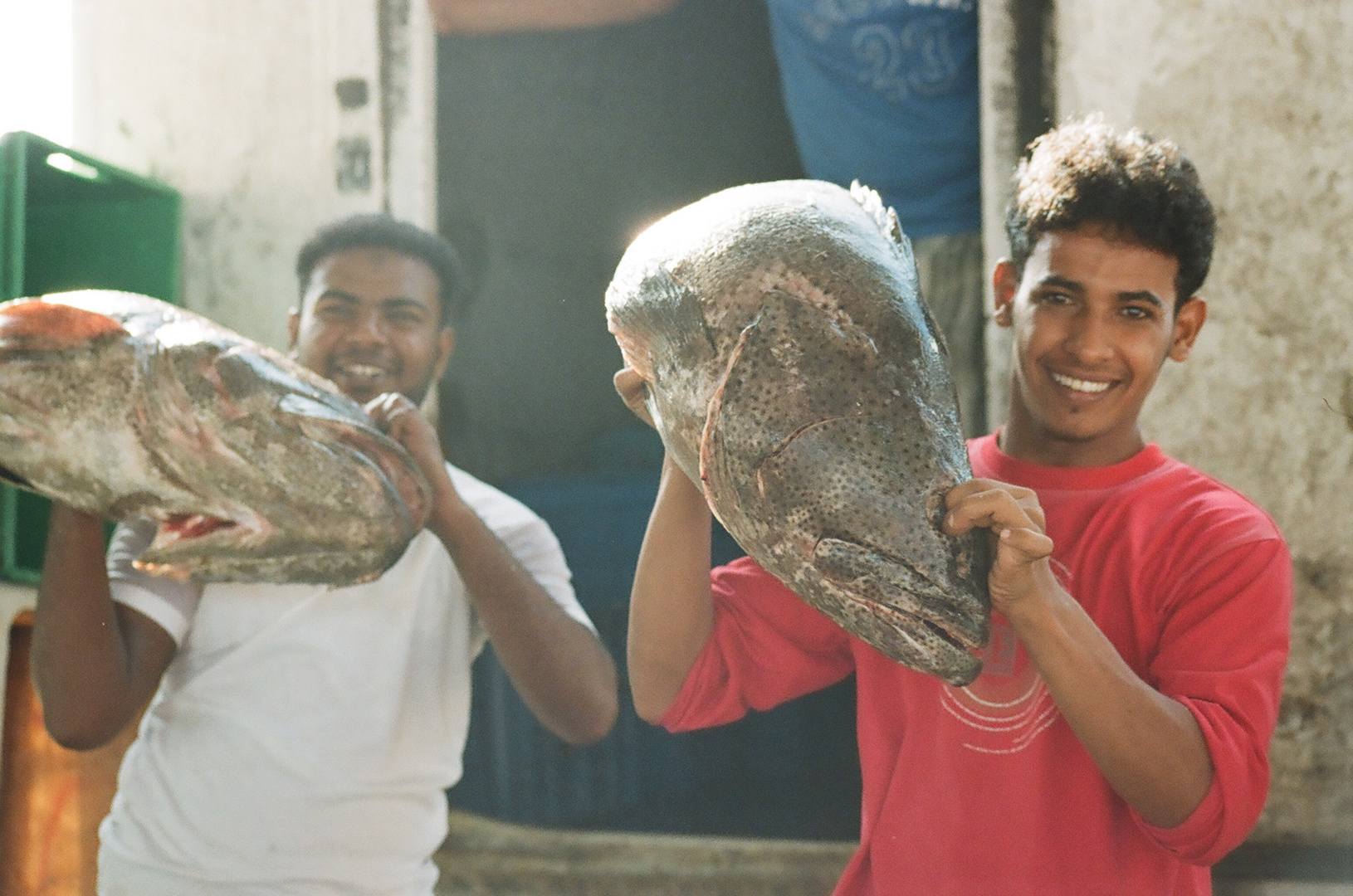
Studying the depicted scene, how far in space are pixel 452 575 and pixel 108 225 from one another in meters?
1.41

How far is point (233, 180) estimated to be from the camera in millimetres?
2621

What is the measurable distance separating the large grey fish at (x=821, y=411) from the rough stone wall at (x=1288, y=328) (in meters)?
1.28

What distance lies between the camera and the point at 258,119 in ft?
8.54

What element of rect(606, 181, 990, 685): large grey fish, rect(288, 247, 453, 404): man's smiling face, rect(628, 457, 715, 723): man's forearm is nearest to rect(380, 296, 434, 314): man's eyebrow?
rect(288, 247, 453, 404): man's smiling face

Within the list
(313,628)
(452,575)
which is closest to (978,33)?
(452,575)

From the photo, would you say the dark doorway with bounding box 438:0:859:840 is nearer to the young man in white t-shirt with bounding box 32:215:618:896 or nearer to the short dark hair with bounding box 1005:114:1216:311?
the young man in white t-shirt with bounding box 32:215:618:896

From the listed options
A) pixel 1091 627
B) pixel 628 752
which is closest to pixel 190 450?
pixel 1091 627

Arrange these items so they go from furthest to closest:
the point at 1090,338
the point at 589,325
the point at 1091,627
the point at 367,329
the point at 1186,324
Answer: the point at 589,325 → the point at 367,329 → the point at 1186,324 → the point at 1090,338 → the point at 1091,627

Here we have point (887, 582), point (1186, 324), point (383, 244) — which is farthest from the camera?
point (383, 244)

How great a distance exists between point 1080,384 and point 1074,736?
40 cm

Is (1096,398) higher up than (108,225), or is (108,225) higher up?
(108,225)

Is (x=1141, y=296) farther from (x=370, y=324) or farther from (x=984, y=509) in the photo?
(x=370, y=324)

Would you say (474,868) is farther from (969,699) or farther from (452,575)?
(969,699)

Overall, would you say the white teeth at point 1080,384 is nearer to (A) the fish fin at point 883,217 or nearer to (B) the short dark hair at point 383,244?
(A) the fish fin at point 883,217
